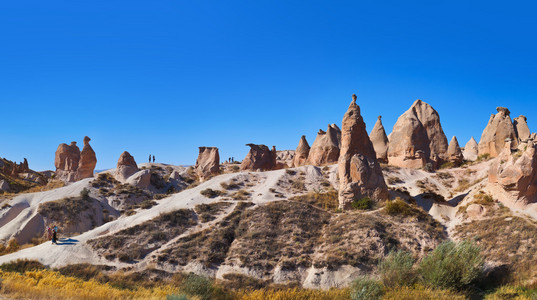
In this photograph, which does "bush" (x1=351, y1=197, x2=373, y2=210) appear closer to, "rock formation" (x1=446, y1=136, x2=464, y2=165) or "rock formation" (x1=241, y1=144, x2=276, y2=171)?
"rock formation" (x1=241, y1=144, x2=276, y2=171)

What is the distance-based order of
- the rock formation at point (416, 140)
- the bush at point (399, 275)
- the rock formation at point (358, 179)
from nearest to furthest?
the bush at point (399, 275) → the rock formation at point (358, 179) → the rock formation at point (416, 140)

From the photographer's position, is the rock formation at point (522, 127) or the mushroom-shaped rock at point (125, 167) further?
the mushroom-shaped rock at point (125, 167)

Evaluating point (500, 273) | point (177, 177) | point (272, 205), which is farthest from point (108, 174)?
point (500, 273)

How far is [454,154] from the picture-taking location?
3825cm

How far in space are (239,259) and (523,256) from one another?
13.9 m

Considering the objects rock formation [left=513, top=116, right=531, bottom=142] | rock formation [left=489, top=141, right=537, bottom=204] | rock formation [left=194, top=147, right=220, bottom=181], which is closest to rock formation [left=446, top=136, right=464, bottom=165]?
rock formation [left=513, top=116, right=531, bottom=142]

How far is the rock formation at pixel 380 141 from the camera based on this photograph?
128 ft

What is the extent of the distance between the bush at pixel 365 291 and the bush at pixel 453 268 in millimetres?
2606

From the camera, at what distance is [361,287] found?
44.3 ft

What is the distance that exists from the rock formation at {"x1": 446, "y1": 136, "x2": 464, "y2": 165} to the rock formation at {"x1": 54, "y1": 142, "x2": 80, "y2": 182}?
43601 mm

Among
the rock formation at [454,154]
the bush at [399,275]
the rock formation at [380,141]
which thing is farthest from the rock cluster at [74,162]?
the rock formation at [454,154]

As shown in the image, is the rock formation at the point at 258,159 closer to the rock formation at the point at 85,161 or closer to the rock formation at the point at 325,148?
the rock formation at the point at 325,148

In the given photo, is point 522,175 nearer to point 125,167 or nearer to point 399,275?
point 399,275

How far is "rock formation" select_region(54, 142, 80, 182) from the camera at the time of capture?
46812mm
